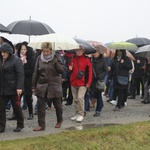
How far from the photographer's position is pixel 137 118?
26.0ft

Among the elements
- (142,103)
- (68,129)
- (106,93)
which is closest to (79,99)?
(68,129)

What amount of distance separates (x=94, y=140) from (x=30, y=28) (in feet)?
13.7

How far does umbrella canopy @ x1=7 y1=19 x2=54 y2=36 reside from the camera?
880 centimetres

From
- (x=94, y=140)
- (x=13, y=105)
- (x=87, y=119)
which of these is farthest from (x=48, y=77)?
(x=87, y=119)

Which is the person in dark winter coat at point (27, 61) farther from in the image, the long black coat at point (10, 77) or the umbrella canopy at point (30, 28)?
the umbrella canopy at point (30, 28)

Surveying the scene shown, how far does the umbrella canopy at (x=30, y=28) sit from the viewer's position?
8805 mm

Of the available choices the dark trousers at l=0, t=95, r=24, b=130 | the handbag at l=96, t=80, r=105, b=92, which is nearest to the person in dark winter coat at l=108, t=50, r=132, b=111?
the handbag at l=96, t=80, r=105, b=92

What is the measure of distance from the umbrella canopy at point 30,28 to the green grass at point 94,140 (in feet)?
11.4

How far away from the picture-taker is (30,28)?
8906 millimetres

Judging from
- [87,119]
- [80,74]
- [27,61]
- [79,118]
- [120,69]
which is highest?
[27,61]

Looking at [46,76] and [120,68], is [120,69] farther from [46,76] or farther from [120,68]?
[46,76]

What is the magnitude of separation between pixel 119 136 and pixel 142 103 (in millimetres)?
4361

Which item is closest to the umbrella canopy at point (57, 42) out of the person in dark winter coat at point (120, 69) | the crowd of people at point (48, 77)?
the crowd of people at point (48, 77)

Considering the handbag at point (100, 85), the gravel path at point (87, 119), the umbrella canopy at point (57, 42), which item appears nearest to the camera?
the gravel path at point (87, 119)
